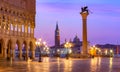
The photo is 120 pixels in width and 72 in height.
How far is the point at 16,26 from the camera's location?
75188 mm

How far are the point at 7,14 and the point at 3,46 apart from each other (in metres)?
6.68

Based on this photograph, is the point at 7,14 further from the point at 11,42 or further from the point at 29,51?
the point at 29,51

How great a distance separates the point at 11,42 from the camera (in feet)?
238

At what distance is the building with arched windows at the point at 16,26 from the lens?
6914 centimetres

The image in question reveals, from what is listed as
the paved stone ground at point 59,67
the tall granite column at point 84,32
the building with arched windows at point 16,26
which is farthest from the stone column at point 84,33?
the paved stone ground at point 59,67

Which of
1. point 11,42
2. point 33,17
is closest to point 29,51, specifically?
point 33,17

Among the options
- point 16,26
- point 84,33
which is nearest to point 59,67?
point 16,26

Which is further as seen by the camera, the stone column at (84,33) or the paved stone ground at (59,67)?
the stone column at (84,33)

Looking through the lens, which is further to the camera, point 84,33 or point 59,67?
point 84,33

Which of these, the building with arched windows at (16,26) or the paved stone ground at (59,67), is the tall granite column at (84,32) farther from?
the paved stone ground at (59,67)

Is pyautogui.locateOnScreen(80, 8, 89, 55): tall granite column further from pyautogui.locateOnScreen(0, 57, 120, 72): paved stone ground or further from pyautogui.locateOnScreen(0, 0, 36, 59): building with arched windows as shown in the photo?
pyautogui.locateOnScreen(0, 57, 120, 72): paved stone ground

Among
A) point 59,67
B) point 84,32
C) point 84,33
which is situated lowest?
point 59,67

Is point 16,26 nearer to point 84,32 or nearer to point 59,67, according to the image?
point 84,32

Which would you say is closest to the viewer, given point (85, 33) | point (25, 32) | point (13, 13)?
point (13, 13)
